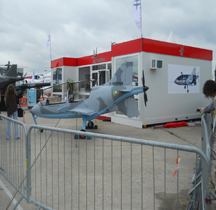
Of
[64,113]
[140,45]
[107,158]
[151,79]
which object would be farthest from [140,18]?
[107,158]

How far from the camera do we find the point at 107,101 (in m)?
6.93

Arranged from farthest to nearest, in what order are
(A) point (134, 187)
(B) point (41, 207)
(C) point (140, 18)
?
(C) point (140, 18) → (A) point (134, 187) → (B) point (41, 207)

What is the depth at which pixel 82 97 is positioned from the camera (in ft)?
23.9

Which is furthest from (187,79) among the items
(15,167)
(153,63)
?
(15,167)

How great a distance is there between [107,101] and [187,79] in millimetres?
5207

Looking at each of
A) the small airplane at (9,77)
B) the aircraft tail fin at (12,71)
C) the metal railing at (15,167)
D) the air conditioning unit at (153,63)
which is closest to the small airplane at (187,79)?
the air conditioning unit at (153,63)

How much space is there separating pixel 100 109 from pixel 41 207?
14.4 ft

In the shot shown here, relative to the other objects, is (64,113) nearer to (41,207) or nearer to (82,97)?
(82,97)

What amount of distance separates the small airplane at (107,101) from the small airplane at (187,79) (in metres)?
3.76

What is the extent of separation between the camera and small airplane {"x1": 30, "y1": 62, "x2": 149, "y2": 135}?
6.84 metres

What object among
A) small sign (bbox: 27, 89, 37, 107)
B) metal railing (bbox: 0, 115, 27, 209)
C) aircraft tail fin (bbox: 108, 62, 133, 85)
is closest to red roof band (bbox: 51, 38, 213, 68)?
aircraft tail fin (bbox: 108, 62, 133, 85)

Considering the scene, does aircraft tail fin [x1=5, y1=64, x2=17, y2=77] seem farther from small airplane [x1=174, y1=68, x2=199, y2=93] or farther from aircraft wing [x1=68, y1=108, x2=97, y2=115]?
small airplane [x1=174, y1=68, x2=199, y2=93]

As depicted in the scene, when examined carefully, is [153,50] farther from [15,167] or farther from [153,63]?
[15,167]

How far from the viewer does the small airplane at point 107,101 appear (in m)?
6.84
